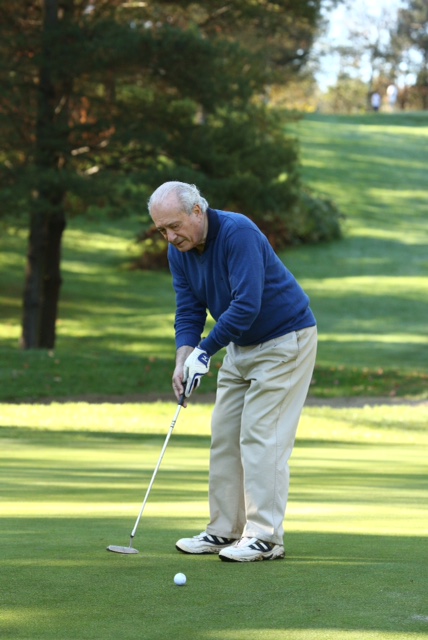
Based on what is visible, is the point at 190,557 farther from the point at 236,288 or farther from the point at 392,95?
the point at 392,95

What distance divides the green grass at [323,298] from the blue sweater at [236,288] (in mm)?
14524

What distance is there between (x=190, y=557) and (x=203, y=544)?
0.16m

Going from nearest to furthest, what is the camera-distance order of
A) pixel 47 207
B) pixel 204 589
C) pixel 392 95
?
pixel 204 589 → pixel 47 207 → pixel 392 95

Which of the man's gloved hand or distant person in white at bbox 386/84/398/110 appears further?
distant person in white at bbox 386/84/398/110

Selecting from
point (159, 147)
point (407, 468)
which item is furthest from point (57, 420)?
point (159, 147)

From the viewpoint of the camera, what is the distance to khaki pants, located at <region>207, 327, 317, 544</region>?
5621mm

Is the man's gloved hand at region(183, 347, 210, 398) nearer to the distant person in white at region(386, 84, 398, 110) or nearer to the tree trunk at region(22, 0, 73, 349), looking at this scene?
the tree trunk at region(22, 0, 73, 349)

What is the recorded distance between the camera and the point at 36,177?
2189 cm

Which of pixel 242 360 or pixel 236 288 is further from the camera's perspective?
pixel 242 360

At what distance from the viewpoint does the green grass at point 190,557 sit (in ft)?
13.2

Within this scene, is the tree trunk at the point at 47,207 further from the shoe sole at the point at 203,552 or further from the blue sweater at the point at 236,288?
the shoe sole at the point at 203,552

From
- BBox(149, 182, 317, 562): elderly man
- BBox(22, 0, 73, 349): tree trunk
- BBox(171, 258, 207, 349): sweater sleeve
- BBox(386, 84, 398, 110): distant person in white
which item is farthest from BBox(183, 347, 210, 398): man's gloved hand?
BBox(386, 84, 398, 110): distant person in white

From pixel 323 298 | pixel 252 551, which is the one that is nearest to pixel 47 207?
pixel 323 298

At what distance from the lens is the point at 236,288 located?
5.45 meters
